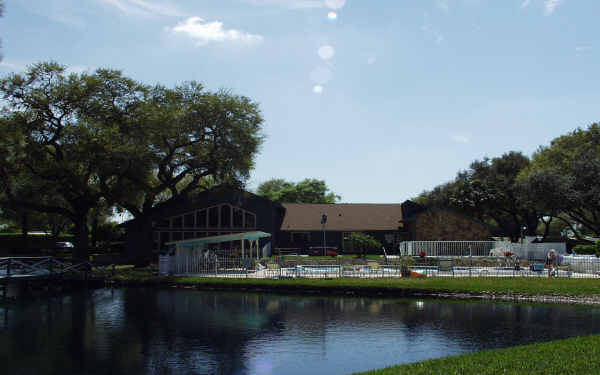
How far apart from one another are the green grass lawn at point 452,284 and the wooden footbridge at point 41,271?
7412 millimetres

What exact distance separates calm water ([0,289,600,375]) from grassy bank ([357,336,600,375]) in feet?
6.32

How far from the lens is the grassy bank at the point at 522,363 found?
9.91 metres

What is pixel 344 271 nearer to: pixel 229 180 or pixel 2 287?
pixel 229 180

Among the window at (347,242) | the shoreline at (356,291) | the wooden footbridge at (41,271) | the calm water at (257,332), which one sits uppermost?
the window at (347,242)

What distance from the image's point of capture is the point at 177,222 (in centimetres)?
4481

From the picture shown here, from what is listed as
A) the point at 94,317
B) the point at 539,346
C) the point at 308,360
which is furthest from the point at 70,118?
the point at 539,346


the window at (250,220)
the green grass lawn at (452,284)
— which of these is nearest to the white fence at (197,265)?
the green grass lawn at (452,284)

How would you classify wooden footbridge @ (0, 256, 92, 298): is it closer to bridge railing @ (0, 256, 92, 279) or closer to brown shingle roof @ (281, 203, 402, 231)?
bridge railing @ (0, 256, 92, 279)

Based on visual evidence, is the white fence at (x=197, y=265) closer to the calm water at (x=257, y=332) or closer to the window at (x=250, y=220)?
the calm water at (x=257, y=332)

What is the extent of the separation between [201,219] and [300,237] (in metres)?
10.1

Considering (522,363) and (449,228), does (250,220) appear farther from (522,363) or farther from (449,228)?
(522,363)

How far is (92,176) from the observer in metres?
37.1

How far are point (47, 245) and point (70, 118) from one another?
23.2m

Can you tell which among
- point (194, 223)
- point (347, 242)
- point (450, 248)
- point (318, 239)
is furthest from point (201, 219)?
point (450, 248)
